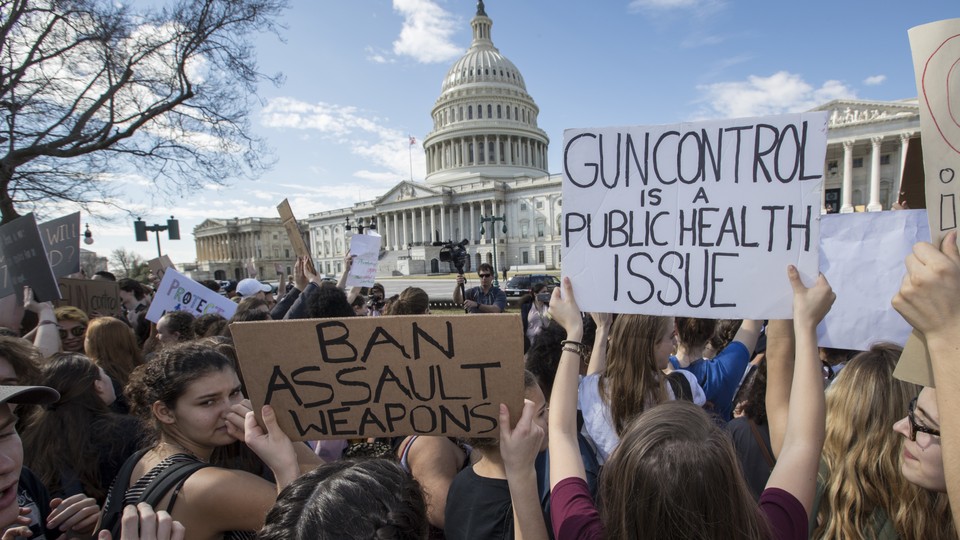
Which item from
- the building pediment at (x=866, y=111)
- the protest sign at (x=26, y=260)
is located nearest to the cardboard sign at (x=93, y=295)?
the protest sign at (x=26, y=260)

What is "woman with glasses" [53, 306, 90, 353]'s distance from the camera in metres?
4.52

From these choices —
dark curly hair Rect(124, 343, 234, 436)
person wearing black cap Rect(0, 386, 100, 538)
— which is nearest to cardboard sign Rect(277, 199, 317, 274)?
dark curly hair Rect(124, 343, 234, 436)

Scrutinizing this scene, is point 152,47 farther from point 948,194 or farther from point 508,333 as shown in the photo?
point 948,194

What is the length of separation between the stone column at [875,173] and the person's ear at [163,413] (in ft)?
182

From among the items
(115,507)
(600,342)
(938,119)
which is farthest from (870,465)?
(115,507)

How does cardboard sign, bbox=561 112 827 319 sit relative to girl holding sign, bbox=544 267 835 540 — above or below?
above

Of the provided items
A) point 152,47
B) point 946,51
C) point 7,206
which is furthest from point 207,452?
point 152,47

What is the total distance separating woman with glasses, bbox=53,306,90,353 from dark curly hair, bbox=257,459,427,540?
477cm

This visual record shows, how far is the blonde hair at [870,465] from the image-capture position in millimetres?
1550

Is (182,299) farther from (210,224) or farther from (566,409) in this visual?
(210,224)

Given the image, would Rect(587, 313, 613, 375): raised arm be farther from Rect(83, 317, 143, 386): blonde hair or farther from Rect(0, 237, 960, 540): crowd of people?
Rect(83, 317, 143, 386): blonde hair

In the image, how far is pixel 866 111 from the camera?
43875mm

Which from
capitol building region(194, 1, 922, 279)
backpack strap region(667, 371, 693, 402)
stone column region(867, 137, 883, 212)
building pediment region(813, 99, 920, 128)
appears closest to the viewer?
backpack strap region(667, 371, 693, 402)

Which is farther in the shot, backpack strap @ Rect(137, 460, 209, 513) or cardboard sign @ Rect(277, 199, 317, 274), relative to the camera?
cardboard sign @ Rect(277, 199, 317, 274)
